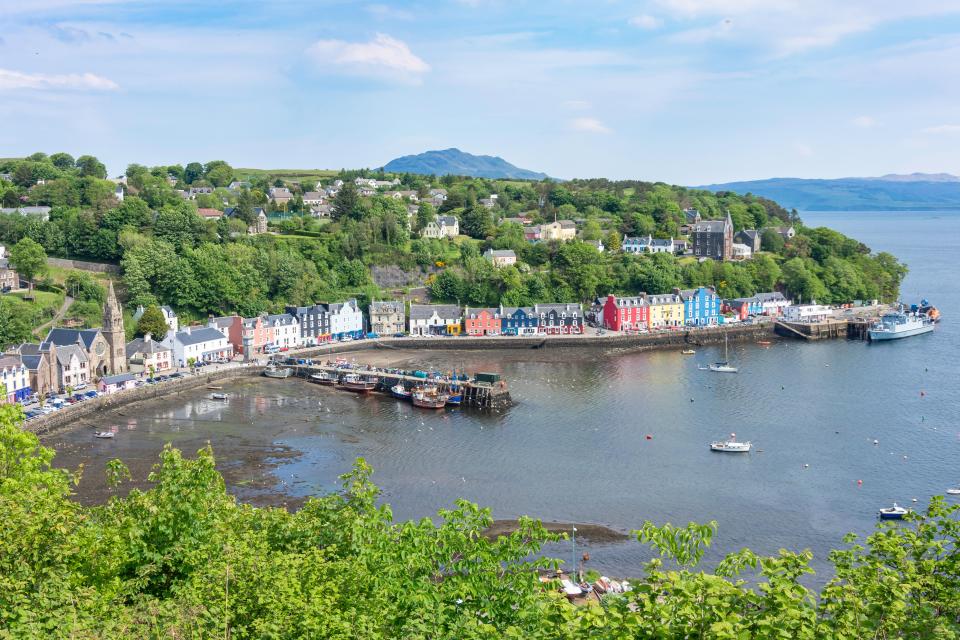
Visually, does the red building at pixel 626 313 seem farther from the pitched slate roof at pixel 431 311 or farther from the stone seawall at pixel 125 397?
the stone seawall at pixel 125 397

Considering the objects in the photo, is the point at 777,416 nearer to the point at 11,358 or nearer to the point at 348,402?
the point at 348,402

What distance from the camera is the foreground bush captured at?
655 cm

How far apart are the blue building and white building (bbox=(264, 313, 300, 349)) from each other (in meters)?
23.9

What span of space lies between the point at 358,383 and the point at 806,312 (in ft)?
107

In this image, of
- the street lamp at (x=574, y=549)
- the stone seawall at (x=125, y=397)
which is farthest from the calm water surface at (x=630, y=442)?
the stone seawall at (x=125, y=397)

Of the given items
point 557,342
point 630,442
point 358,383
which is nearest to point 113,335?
point 358,383

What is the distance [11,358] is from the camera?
32.3 m

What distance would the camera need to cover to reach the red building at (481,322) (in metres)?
49.2

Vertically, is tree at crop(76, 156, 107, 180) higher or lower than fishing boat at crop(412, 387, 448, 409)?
higher

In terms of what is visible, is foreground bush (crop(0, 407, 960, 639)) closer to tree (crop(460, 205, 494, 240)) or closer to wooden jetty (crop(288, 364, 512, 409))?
wooden jetty (crop(288, 364, 512, 409))

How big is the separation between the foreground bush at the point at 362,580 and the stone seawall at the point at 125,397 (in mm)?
19913

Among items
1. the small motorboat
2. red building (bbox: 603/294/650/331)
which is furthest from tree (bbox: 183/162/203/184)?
the small motorboat

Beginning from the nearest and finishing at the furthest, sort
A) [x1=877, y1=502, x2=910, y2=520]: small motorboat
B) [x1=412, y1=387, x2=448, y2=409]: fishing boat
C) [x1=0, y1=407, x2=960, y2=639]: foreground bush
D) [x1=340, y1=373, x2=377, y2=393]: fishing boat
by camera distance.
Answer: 1. [x1=0, y1=407, x2=960, y2=639]: foreground bush
2. [x1=877, y1=502, x2=910, y2=520]: small motorboat
3. [x1=412, y1=387, x2=448, y2=409]: fishing boat
4. [x1=340, y1=373, x2=377, y2=393]: fishing boat

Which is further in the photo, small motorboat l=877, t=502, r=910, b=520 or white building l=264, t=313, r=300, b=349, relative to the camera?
white building l=264, t=313, r=300, b=349
